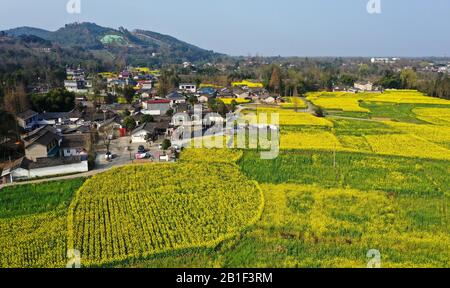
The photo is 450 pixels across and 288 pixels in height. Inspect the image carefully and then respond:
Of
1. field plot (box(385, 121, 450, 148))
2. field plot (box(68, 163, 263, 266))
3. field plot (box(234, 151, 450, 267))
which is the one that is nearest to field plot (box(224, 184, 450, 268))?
field plot (box(234, 151, 450, 267))

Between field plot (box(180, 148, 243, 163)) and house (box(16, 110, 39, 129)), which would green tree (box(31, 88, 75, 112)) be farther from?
field plot (box(180, 148, 243, 163))

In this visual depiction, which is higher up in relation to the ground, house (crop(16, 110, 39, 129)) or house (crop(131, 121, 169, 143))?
house (crop(16, 110, 39, 129))

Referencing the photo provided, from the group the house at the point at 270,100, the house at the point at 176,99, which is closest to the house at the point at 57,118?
the house at the point at 176,99

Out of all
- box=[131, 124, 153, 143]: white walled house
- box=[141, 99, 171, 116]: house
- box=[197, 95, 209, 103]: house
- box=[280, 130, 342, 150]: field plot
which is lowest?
box=[280, 130, 342, 150]: field plot

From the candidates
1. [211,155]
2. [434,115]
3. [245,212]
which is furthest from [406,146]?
[434,115]

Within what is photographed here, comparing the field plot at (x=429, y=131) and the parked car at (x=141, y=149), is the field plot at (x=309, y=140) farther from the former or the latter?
the parked car at (x=141, y=149)

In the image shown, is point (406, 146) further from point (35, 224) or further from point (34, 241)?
point (34, 241)
